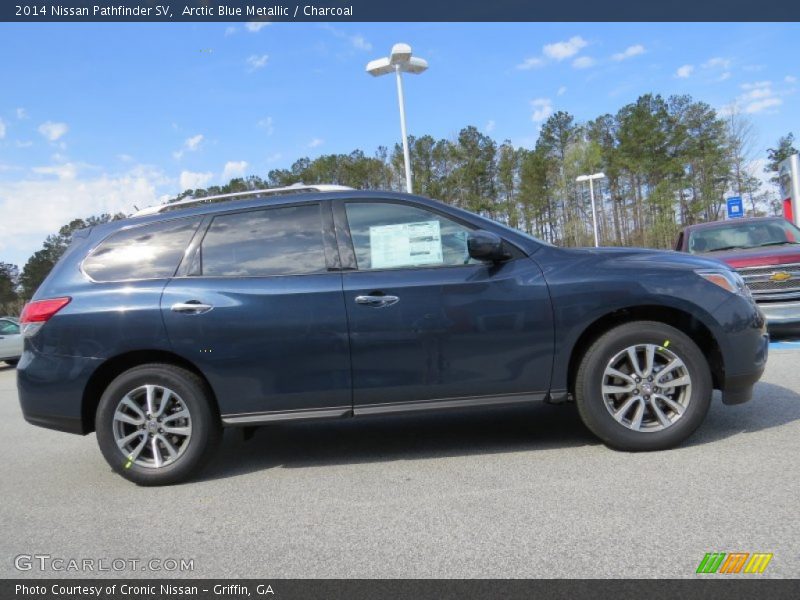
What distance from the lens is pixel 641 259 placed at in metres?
4.17

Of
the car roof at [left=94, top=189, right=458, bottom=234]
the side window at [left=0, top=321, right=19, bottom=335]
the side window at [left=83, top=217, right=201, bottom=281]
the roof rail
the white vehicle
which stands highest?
the roof rail

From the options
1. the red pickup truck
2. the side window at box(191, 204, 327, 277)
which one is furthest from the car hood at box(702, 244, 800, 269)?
the side window at box(191, 204, 327, 277)

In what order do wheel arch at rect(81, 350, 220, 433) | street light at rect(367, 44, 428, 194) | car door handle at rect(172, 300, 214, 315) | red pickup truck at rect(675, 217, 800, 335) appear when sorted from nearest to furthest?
car door handle at rect(172, 300, 214, 315) → wheel arch at rect(81, 350, 220, 433) → red pickup truck at rect(675, 217, 800, 335) → street light at rect(367, 44, 428, 194)

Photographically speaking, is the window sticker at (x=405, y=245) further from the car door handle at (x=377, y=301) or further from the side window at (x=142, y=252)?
the side window at (x=142, y=252)

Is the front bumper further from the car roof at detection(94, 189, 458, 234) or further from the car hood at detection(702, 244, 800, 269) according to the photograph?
the car roof at detection(94, 189, 458, 234)

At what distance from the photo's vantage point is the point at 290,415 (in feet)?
13.4

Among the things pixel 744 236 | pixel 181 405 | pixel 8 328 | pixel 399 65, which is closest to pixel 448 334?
pixel 181 405

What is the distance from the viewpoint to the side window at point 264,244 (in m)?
4.17

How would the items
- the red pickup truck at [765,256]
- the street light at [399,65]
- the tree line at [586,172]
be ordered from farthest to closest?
1. the tree line at [586,172]
2. the street light at [399,65]
3. the red pickup truck at [765,256]

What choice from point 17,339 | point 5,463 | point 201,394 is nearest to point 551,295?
point 201,394

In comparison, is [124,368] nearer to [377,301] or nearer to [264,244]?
[264,244]

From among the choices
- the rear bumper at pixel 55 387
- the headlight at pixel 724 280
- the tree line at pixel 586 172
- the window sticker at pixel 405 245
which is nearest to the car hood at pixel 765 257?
the headlight at pixel 724 280

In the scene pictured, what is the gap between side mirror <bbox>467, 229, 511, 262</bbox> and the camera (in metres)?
3.96

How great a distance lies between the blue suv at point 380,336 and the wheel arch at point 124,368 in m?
0.01
